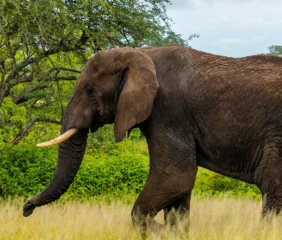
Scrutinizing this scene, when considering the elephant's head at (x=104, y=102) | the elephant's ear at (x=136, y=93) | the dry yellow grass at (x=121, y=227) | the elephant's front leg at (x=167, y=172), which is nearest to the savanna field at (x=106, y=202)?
the dry yellow grass at (x=121, y=227)

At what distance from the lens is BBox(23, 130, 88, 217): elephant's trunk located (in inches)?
306

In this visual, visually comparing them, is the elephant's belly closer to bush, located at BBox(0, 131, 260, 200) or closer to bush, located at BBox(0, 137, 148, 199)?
bush, located at BBox(0, 131, 260, 200)

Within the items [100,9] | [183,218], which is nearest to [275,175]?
[183,218]

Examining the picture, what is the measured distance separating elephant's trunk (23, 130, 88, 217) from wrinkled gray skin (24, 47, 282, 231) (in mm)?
256

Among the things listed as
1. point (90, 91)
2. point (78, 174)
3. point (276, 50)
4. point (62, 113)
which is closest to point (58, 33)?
point (62, 113)

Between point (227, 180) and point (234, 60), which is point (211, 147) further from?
point (227, 180)

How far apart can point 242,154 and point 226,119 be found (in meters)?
0.46

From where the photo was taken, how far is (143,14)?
43.5 ft

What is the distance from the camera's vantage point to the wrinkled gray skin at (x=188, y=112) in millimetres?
7141

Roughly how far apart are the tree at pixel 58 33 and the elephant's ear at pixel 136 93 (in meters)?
4.36

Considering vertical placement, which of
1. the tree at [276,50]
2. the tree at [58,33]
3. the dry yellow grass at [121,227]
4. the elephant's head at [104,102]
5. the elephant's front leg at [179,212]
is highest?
the tree at [276,50]

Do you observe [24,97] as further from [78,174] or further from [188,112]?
[188,112]

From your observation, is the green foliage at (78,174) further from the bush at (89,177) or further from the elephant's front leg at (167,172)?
the elephant's front leg at (167,172)

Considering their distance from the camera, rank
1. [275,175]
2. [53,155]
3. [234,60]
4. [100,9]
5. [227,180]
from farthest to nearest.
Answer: [227,180], [53,155], [100,9], [234,60], [275,175]
